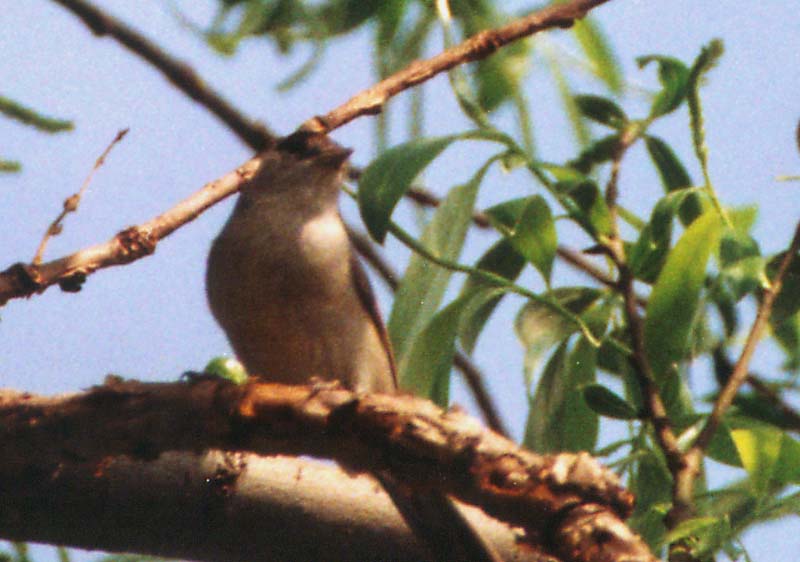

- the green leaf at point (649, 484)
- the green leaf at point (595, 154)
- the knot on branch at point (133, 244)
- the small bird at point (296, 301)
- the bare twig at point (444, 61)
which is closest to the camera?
the knot on branch at point (133, 244)

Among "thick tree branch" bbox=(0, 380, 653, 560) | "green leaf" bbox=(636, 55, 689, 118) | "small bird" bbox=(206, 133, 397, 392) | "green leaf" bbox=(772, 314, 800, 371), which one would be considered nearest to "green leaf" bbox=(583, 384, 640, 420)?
"thick tree branch" bbox=(0, 380, 653, 560)

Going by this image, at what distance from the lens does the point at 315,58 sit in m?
2.44

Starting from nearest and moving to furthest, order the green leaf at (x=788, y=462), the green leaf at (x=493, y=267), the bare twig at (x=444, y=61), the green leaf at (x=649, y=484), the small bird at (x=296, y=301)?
the green leaf at (x=788, y=462)
the bare twig at (x=444, y=61)
the green leaf at (x=649, y=484)
the green leaf at (x=493, y=267)
the small bird at (x=296, y=301)

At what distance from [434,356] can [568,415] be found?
0.35m

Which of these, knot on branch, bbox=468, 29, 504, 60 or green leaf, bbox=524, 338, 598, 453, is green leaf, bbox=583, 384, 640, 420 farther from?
knot on branch, bbox=468, 29, 504, 60

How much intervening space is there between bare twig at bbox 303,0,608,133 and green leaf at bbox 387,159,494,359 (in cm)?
36

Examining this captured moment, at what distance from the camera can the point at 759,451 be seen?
167cm

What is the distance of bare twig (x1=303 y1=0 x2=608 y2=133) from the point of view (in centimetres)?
180

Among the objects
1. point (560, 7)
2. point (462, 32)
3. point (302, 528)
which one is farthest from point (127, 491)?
point (462, 32)

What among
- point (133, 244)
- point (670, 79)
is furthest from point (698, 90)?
point (133, 244)

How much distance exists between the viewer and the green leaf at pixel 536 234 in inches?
79.2

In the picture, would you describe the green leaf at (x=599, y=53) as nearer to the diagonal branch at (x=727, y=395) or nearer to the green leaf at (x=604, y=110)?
the green leaf at (x=604, y=110)

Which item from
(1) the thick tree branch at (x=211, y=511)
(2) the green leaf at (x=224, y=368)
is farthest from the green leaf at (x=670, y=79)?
(2) the green leaf at (x=224, y=368)

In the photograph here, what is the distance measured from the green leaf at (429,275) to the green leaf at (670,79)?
0.45 meters
